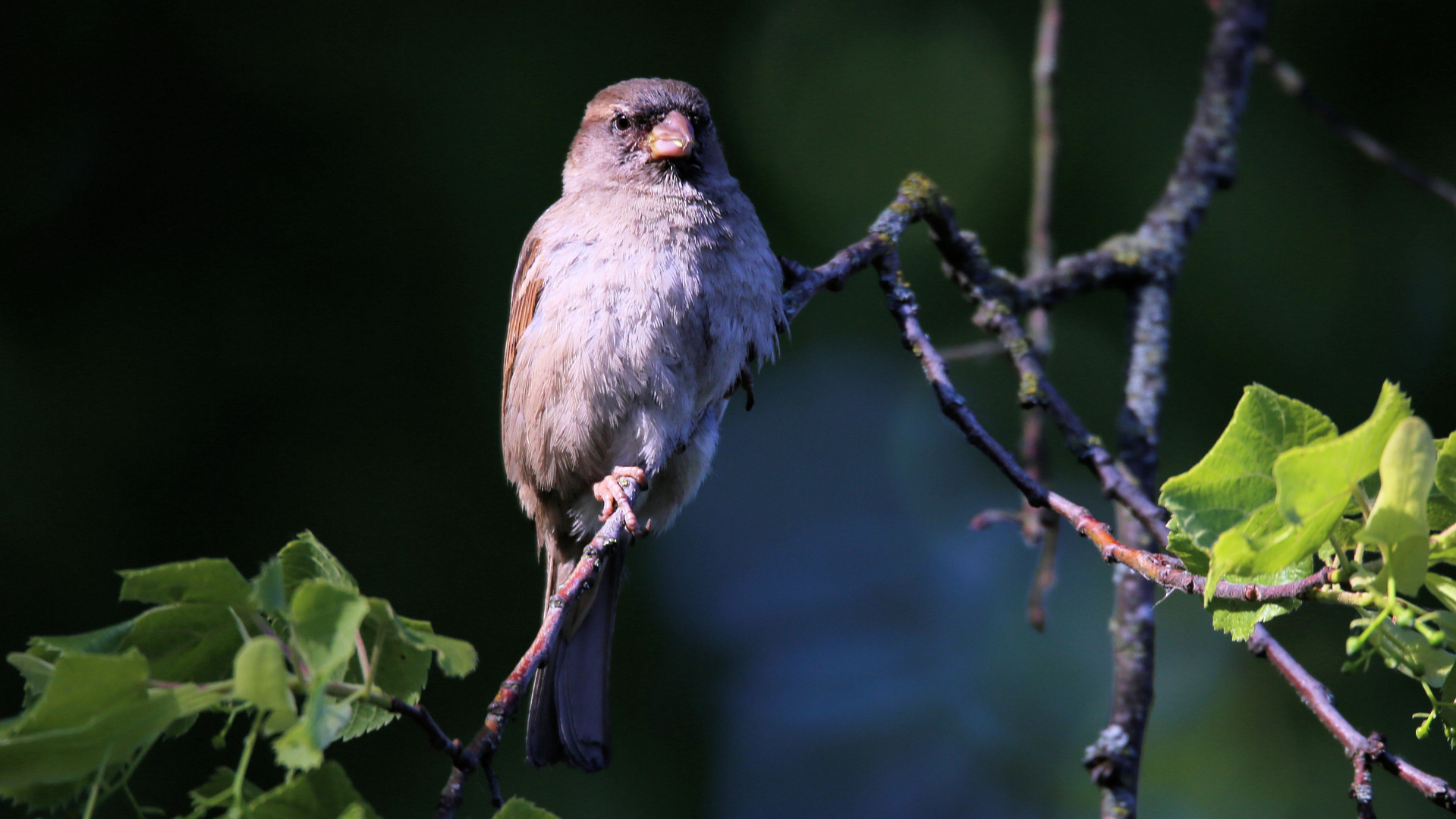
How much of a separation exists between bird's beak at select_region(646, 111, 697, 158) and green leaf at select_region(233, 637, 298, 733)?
204 cm

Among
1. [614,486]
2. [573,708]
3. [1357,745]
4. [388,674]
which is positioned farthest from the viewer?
[573,708]

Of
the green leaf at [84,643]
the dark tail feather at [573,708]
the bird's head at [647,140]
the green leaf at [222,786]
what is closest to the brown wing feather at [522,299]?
the bird's head at [647,140]

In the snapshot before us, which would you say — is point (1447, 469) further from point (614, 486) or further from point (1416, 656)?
point (614, 486)

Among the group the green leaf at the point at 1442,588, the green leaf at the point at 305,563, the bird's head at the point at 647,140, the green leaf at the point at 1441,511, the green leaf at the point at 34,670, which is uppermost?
the bird's head at the point at 647,140

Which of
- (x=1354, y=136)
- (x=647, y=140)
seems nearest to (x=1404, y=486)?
(x=647, y=140)

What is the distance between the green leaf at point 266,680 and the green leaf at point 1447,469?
1.22 meters

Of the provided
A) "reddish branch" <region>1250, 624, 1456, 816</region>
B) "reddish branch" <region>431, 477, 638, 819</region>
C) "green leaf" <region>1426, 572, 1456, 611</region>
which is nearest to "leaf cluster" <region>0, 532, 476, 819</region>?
"reddish branch" <region>431, 477, 638, 819</region>

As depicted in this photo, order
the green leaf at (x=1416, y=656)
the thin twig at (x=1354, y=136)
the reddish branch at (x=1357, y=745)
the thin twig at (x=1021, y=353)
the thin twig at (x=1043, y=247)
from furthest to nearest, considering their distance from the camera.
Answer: the thin twig at (x=1354, y=136), the thin twig at (x=1043, y=247), the thin twig at (x=1021, y=353), the reddish branch at (x=1357, y=745), the green leaf at (x=1416, y=656)

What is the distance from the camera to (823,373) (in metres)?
A: 4.75

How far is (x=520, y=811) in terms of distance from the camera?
112 centimetres

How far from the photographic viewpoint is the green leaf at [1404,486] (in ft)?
3.22

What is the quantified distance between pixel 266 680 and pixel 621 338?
167 centimetres

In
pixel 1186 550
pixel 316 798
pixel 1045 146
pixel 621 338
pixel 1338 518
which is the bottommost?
pixel 316 798

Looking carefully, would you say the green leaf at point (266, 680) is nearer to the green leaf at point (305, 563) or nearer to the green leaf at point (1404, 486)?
the green leaf at point (305, 563)
